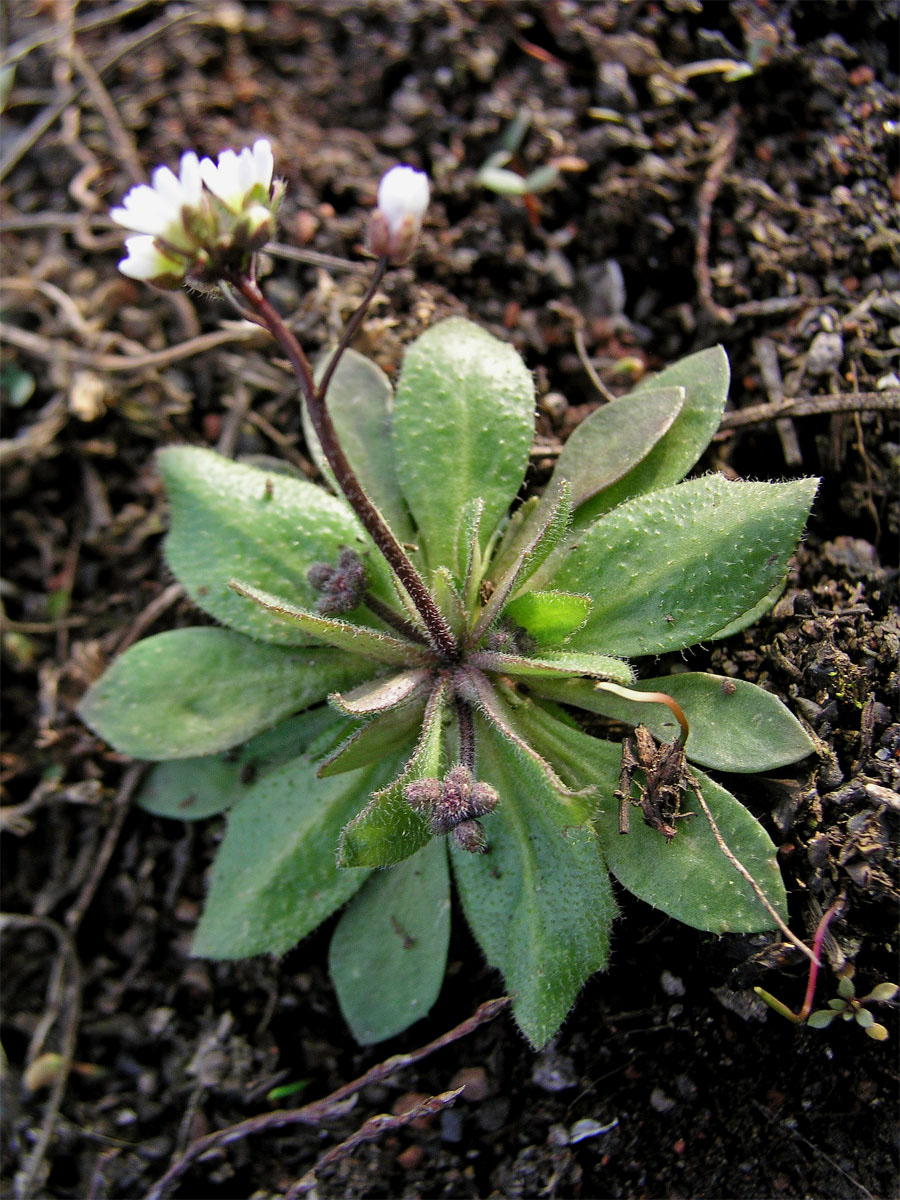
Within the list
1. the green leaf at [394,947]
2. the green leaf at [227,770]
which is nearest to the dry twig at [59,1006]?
the green leaf at [227,770]

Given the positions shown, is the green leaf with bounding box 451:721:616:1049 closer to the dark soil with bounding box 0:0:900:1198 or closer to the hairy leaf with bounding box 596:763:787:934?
the hairy leaf with bounding box 596:763:787:934

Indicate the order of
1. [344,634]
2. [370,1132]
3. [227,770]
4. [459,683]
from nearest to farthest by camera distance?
[370,1132], [344,634], [459,683], [227,770]

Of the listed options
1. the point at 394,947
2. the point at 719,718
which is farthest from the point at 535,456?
the point at 394,947

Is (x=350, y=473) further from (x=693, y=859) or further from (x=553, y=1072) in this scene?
(x=553, y=1072)

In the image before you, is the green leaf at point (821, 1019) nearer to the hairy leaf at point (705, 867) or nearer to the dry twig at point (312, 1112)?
the hairy leaf at point (705, 867)

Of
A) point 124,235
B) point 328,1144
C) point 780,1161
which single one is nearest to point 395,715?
point 328,1144

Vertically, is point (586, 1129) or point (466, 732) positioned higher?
point (466, 732)

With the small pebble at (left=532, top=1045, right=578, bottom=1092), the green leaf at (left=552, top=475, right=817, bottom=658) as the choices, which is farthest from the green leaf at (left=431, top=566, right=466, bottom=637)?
the small pebble at (left=532, top=1045, right=578, bottom=1092)
